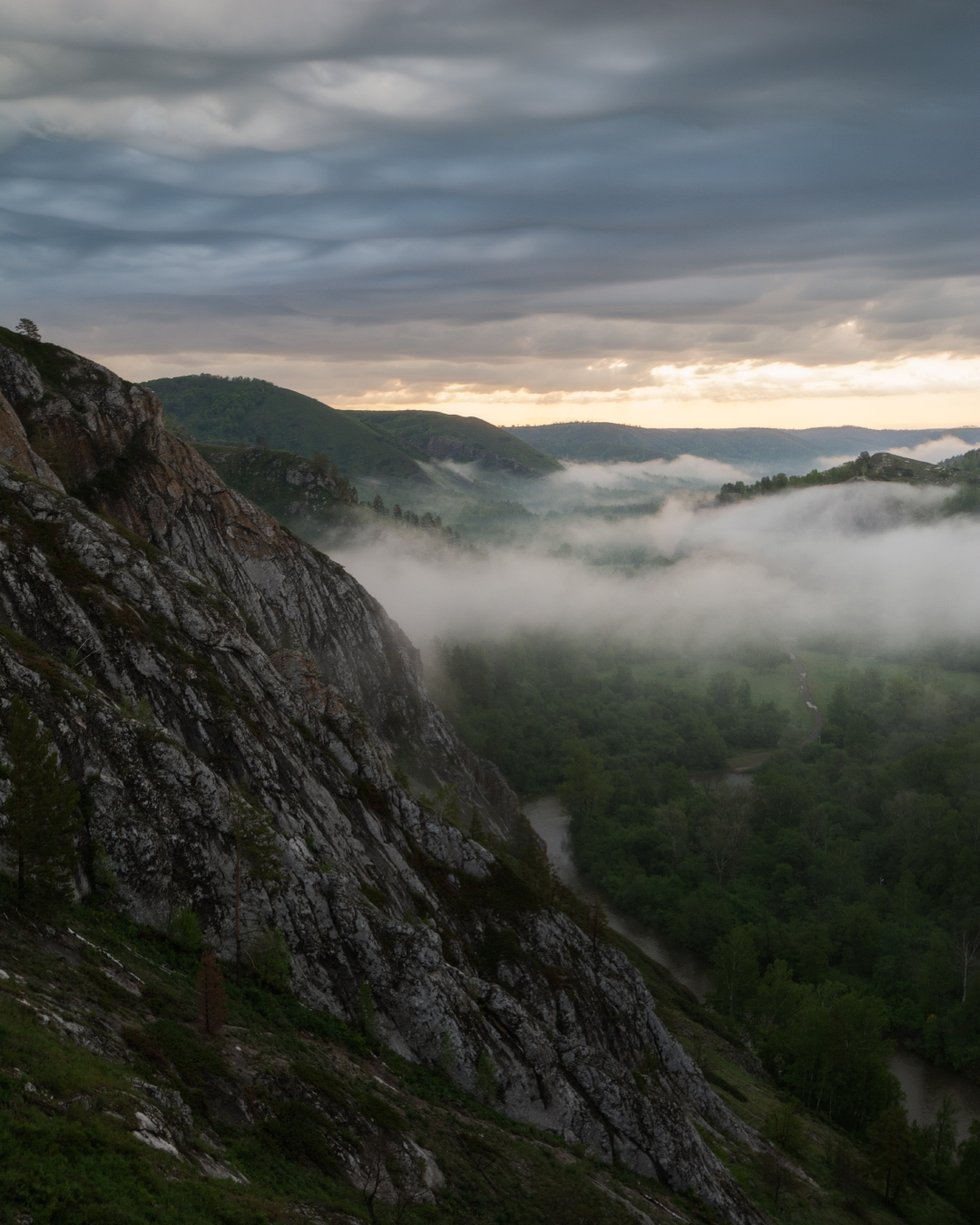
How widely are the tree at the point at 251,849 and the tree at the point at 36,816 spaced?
9.33 m

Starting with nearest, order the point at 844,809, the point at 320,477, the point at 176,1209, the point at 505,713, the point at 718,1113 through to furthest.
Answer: the point at 176,1209 → the point at 718,1113 → the point at 844,809 → the point at 505,713 → the point at 320,477

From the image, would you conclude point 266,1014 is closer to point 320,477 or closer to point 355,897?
point 355,897

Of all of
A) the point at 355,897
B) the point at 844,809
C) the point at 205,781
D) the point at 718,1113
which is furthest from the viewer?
the point at 844,809

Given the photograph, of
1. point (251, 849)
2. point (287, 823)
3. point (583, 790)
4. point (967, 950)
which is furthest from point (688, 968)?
point (251, 849)

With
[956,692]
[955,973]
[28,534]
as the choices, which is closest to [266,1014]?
[28,534]

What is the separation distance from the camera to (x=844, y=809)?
122688 mm

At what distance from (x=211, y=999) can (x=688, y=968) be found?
78774 millimetres

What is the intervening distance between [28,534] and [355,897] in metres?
29.6

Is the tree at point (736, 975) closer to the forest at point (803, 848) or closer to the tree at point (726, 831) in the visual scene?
the forest at point (803, 848)

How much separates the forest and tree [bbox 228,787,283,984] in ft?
161

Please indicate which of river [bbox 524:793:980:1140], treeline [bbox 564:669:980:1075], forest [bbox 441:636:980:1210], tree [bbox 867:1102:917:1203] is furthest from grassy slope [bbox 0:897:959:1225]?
treeline [bbox 564:669:980:1075]

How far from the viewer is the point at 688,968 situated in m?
92.1

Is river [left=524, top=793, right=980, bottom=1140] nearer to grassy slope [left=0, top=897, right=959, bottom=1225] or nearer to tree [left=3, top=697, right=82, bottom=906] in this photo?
grassy slope [left=0, top=897, right=959, bottom=1225]

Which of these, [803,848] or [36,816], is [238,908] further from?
[803,848]
